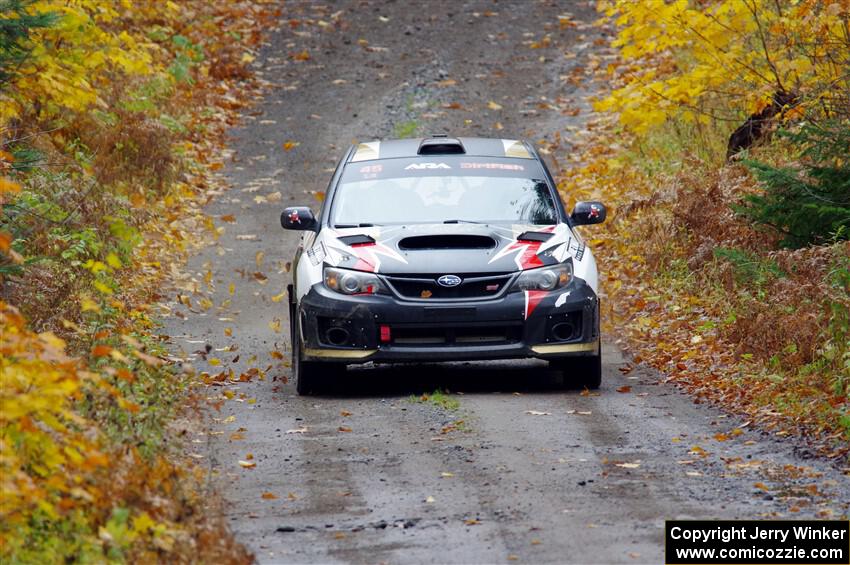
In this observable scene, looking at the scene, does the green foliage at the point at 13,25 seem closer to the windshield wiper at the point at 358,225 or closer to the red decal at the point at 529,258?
the windshield wiper at the point at 358,225

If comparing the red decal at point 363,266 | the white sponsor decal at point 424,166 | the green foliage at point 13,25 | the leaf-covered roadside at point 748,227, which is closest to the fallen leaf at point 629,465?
the leaf-covered roadside at point 748,227

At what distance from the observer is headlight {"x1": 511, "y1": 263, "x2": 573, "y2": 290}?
10.6 meters

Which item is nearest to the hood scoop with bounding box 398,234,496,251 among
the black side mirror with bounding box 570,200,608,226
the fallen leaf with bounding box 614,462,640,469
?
the black side mirror with bounding box 570,200,608,226

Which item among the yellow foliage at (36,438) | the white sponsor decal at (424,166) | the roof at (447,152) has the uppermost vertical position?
the yellow foliage at (36,438)

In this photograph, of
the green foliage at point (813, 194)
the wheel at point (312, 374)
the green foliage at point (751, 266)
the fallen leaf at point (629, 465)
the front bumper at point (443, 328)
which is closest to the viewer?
the fallen leaf at point (629, 465)

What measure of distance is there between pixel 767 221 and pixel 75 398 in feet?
24.6

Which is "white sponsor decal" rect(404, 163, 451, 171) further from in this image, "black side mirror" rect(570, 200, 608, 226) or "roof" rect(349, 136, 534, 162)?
"black side mirror" rect(570, 200, 608, 226)

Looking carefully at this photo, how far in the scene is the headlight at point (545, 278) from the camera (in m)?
10.6

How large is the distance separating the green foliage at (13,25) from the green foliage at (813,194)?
6.16 meters

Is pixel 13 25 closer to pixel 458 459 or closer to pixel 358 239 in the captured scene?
pixel 358 239

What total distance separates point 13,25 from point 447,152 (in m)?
3.71

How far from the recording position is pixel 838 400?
31.4ft

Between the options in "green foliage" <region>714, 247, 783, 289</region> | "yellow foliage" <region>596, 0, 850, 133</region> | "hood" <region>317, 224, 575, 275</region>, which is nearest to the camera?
"hood" <region>317, 224, 575, 275</region>

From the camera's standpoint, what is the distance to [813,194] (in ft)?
40.9
